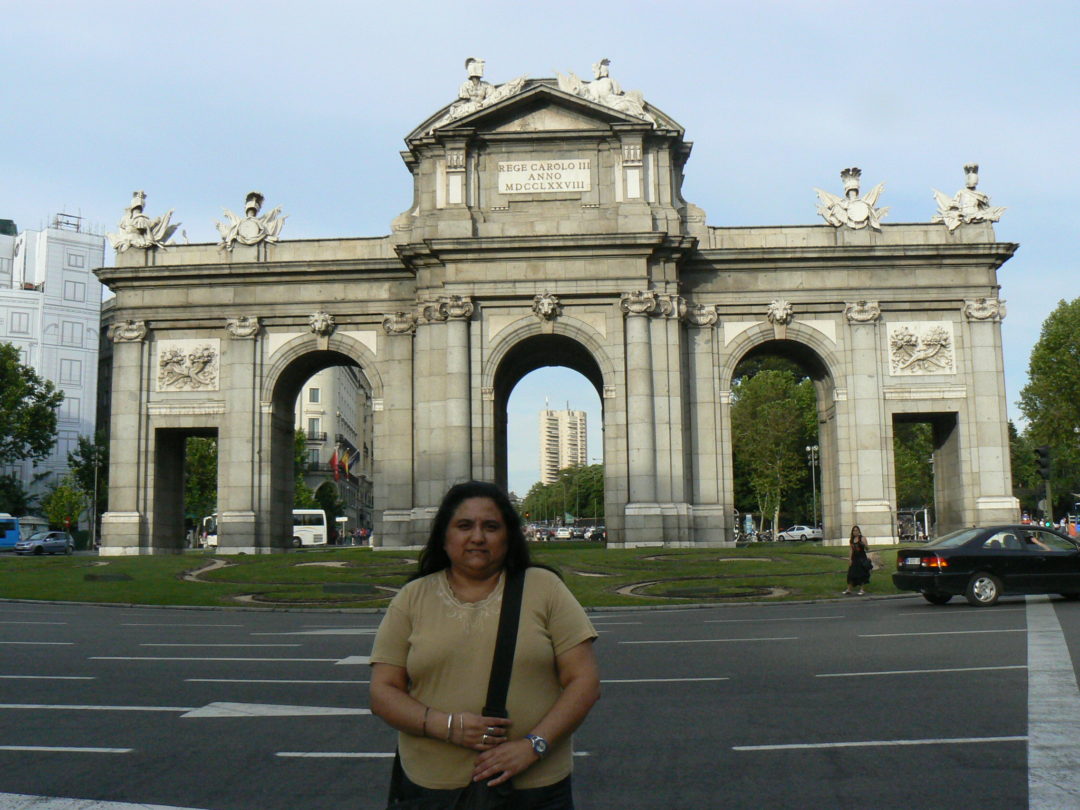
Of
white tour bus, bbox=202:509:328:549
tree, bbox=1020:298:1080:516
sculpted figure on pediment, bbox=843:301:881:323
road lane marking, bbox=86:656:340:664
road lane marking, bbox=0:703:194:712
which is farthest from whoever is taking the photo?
white tour bus, bbox=202:509:328:549

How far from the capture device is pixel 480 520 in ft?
15.5

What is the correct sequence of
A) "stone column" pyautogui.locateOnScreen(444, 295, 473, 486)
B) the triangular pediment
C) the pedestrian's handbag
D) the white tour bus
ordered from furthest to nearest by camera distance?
1. the white tour bus
2. the triangular pediment
3. "stone column" pyautogui.locateOnScreen(444, 295, 473, 486)
4. the pedestrian's handbag

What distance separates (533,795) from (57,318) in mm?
104236

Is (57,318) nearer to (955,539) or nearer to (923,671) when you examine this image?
(955,539)

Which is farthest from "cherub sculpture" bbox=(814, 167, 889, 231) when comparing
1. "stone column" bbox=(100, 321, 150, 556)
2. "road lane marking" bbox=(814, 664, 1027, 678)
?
"road lane marking" bbox=(814, 664, 1027, 678)

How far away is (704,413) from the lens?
45.4 meters

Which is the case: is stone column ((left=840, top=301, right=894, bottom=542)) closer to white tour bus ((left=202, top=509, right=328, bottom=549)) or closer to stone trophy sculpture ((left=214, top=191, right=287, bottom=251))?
stone trophy sculpture ((left=214, top=191, right=287, bottom=251))

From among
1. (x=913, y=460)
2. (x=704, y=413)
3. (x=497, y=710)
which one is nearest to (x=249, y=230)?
(x=704, y=413)

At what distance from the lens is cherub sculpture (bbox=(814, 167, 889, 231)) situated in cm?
4588

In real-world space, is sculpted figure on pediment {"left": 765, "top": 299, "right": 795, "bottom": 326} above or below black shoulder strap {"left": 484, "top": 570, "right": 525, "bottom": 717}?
above

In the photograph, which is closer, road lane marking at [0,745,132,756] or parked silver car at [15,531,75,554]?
road lane marking at [0,745,132,756]

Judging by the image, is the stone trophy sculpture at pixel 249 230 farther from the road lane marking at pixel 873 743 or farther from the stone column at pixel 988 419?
the road lane marking at pixel 873 743

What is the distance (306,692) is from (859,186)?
39122 mm

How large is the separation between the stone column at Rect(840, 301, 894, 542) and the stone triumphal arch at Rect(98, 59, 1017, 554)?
88 millimetres
